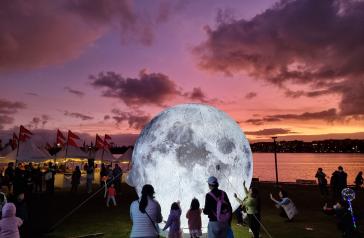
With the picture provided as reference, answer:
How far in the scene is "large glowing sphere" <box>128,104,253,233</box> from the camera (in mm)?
10000

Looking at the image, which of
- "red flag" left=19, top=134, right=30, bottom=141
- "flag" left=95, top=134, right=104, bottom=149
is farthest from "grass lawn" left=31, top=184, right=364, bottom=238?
"flag" left=95, top=134, right=104, bottom=149

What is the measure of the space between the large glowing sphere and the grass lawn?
7.70 ft

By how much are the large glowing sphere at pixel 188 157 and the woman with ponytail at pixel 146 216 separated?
389 centimetres

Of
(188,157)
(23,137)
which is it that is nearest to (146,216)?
(188,157)

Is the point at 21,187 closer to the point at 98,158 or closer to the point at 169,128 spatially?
the point at 169,128

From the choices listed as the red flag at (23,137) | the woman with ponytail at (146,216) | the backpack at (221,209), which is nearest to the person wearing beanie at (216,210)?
the backpack at (221,209)

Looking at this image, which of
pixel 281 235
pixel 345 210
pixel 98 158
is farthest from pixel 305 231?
pixel 98 158

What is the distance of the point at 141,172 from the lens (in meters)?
10.5

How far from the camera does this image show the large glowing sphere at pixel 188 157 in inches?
394

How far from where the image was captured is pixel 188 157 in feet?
33.2

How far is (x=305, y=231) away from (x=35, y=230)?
9.40 meters

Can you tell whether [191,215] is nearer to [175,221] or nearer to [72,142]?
[175,221]

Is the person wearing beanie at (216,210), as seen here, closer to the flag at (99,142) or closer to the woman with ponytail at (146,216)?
the woman with ponytail at (146,216)

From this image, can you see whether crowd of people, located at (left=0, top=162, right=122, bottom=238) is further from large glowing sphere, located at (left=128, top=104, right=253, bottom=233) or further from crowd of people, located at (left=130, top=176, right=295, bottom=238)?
crowd of people, located at (left=130, top=176, right=295, bottom=238)
